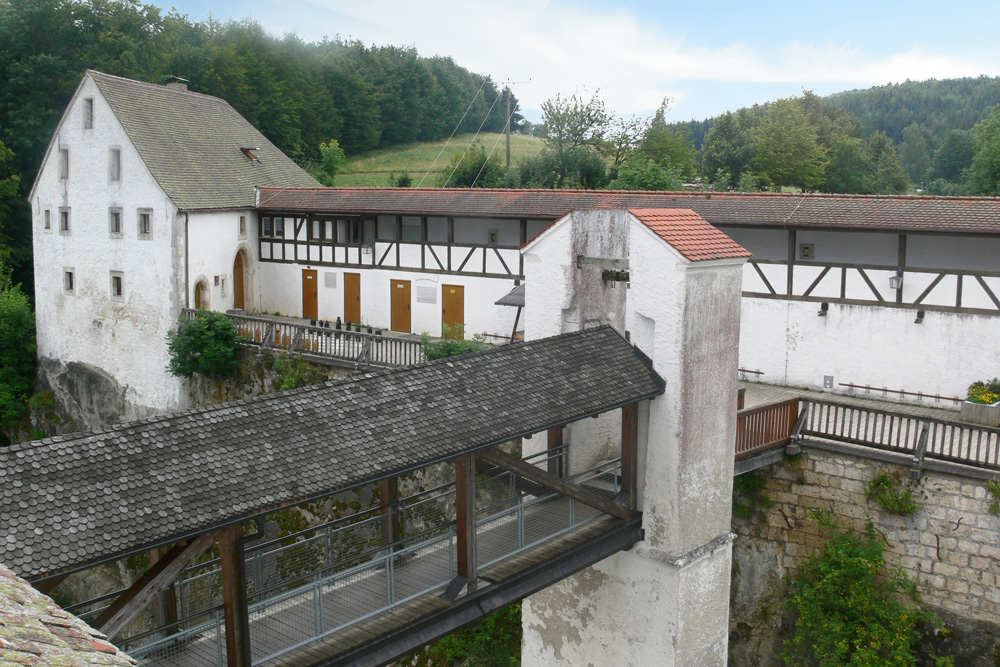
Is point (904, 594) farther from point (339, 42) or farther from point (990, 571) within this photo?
point (339, 42)

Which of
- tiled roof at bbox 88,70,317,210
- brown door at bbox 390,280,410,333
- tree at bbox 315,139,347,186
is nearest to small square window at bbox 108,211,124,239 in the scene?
tiled roof at bbox 88,70,317,210

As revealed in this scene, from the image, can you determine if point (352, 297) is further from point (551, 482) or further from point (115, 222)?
point (551, 482)

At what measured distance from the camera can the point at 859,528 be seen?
14.2 metres

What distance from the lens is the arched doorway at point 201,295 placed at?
25.5 metres

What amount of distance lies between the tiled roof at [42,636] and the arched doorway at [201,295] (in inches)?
830

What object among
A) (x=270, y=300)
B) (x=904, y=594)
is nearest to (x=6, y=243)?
(x=270, y=300)

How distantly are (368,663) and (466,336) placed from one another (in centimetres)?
1586

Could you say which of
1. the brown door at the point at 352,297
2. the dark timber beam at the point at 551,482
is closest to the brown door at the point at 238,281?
the brown door at the point at 352,297

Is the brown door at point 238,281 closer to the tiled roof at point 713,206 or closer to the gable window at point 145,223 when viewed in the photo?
the tiled roof at point 713,206

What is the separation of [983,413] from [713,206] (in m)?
6.73

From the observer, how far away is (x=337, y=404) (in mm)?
8523

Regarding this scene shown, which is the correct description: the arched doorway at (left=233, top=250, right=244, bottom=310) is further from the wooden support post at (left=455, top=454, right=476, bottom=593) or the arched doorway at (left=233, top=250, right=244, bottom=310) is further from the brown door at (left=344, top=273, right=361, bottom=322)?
the wooden support post at (left=455, top=454, right=476, bottom=593)

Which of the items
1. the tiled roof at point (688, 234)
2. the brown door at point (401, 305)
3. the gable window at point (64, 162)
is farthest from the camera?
the gable window at point (64, 162)

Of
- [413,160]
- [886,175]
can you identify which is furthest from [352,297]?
[886,175]
